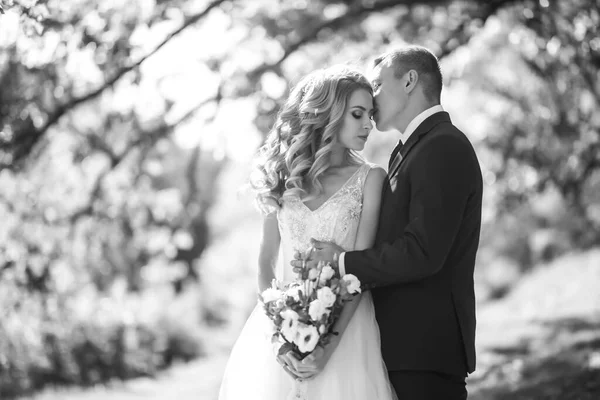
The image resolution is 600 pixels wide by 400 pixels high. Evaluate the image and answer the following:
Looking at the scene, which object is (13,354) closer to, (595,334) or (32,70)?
(32,70)

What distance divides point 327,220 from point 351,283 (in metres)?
0.53

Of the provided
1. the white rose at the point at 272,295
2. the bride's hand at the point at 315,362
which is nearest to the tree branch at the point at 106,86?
the white rose at the point at 272,295

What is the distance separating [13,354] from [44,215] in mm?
2321

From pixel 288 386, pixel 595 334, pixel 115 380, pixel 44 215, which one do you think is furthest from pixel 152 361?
pixel 288 386

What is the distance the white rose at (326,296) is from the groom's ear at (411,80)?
1207mm

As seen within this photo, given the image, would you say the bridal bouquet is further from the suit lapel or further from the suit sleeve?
the suit lapel

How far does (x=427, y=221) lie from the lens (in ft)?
12.1

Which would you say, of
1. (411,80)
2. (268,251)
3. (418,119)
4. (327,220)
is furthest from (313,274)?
(411,80)

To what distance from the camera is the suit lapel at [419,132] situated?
3.99 meters

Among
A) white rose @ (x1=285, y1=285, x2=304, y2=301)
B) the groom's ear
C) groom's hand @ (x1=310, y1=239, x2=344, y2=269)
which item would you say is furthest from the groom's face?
white rose @ (x1=285, y1=285, x2=304, y2=301)

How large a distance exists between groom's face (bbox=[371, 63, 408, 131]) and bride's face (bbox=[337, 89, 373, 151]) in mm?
81

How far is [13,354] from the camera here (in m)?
10.0

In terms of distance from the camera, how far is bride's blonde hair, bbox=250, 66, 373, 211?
411 centimetres

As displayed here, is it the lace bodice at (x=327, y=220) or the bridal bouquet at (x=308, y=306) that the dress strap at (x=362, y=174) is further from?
the bridal bouquet at (x=308, y=306)
